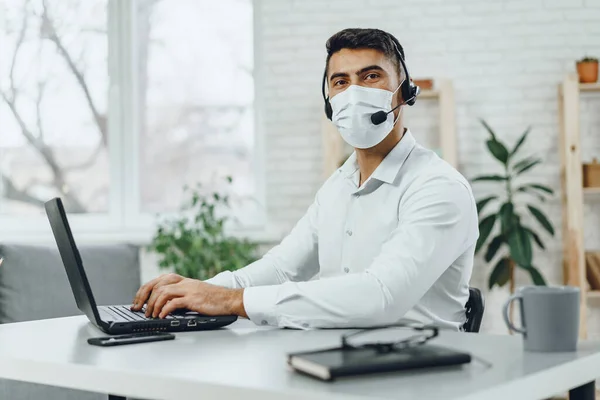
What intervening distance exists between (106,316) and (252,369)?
2.01 feet

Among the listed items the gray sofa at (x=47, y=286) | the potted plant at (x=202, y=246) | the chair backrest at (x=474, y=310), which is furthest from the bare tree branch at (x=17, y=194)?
the chair backrest at (x=474, y=310)

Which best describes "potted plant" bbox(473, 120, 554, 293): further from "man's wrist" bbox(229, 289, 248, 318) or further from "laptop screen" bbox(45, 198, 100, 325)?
"laptop screen" bbox(45, 198, 100, 325)

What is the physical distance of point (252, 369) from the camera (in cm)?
127

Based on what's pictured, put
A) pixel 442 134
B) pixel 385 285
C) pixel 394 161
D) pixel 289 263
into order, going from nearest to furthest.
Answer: pixel 385 285 < pixel 394 161 < pixel 289 263 < pixel 442 134

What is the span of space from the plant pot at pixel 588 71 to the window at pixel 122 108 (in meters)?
1.81

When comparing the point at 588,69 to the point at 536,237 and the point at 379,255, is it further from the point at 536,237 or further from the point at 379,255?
the point at 379,255

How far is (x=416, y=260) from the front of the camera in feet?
5.79

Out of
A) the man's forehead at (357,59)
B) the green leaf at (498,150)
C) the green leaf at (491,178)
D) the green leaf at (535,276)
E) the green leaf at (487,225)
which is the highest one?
the man's forehead at (357,59)

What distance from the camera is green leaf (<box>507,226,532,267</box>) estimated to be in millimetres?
4316

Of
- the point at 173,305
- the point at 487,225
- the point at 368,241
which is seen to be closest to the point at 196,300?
the point at 173,305

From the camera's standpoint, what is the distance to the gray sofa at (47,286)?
2877 mm

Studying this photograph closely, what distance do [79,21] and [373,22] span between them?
5.67 ft

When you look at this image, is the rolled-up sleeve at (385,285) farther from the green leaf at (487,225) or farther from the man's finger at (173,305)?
the green leaf at (487,225)

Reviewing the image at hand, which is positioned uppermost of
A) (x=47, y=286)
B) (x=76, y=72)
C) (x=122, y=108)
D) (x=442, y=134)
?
(x=76, y=72)
